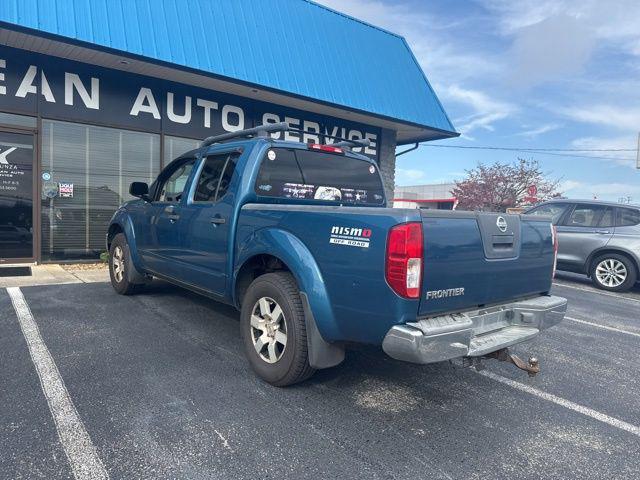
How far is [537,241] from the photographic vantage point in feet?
12.1

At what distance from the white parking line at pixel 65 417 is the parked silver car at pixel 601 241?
9.36 m

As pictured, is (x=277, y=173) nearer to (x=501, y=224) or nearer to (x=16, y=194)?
(x=501, y=224)

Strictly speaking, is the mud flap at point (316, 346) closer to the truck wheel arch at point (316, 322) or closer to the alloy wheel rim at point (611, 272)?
the truck wheel arch at point (316, 322)

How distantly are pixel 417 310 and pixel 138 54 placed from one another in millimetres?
7374

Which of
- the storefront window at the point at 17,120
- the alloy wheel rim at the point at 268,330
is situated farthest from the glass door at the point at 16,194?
the alloy wheel rim at the point at 268,330

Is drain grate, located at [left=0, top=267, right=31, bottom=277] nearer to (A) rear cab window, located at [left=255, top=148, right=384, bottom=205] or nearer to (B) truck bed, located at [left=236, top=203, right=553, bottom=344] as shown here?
(A) rear cab window, located at [left=255, top=148, right=384, bottom=205]

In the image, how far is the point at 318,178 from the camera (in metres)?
4.59

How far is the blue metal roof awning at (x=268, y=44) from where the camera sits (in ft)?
25.3

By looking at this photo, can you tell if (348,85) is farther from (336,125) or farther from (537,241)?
(537,241)

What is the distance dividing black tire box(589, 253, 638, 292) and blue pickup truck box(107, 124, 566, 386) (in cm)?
636

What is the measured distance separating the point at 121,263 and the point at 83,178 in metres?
3.79

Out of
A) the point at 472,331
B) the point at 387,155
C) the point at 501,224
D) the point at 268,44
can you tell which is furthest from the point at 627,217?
the point at 268,44

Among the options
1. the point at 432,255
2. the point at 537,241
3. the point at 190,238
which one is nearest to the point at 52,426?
the point at 190,238

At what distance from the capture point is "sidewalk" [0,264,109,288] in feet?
23.4
